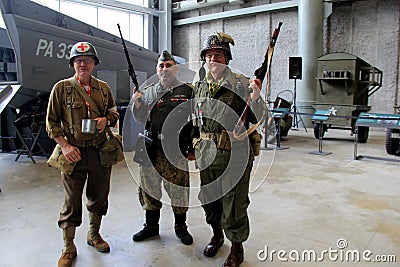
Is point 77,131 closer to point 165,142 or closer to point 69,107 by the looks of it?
point 69,107

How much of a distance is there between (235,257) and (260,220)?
0.85 metres

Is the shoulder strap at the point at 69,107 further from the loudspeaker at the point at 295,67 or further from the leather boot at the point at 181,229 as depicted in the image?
the loudspeaker at the point at 295,67

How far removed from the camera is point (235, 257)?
6.86ft

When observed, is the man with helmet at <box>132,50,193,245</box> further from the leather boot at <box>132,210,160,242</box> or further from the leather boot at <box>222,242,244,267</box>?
the leather boot at <box>222,242,244,267</box>

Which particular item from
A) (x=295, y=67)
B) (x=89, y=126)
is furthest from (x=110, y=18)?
(x=89, y=126)

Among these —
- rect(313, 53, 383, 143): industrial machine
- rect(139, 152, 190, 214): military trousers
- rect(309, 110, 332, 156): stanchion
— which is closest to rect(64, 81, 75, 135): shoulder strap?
rect(139, 152, 190, 214): military trousers

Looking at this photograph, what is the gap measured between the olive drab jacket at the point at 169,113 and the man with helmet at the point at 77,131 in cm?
31

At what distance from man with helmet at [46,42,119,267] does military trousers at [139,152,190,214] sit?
346 mm

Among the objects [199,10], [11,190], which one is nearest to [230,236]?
[11,190]

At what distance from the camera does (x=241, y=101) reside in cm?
206

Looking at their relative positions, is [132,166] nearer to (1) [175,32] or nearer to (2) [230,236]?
(2) [230,236]

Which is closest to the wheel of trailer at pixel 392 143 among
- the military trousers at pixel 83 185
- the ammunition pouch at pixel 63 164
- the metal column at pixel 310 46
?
the metal column at pixel 310 46

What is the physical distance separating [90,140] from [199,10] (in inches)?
426

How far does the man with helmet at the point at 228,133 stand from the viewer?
2020 millimetres
